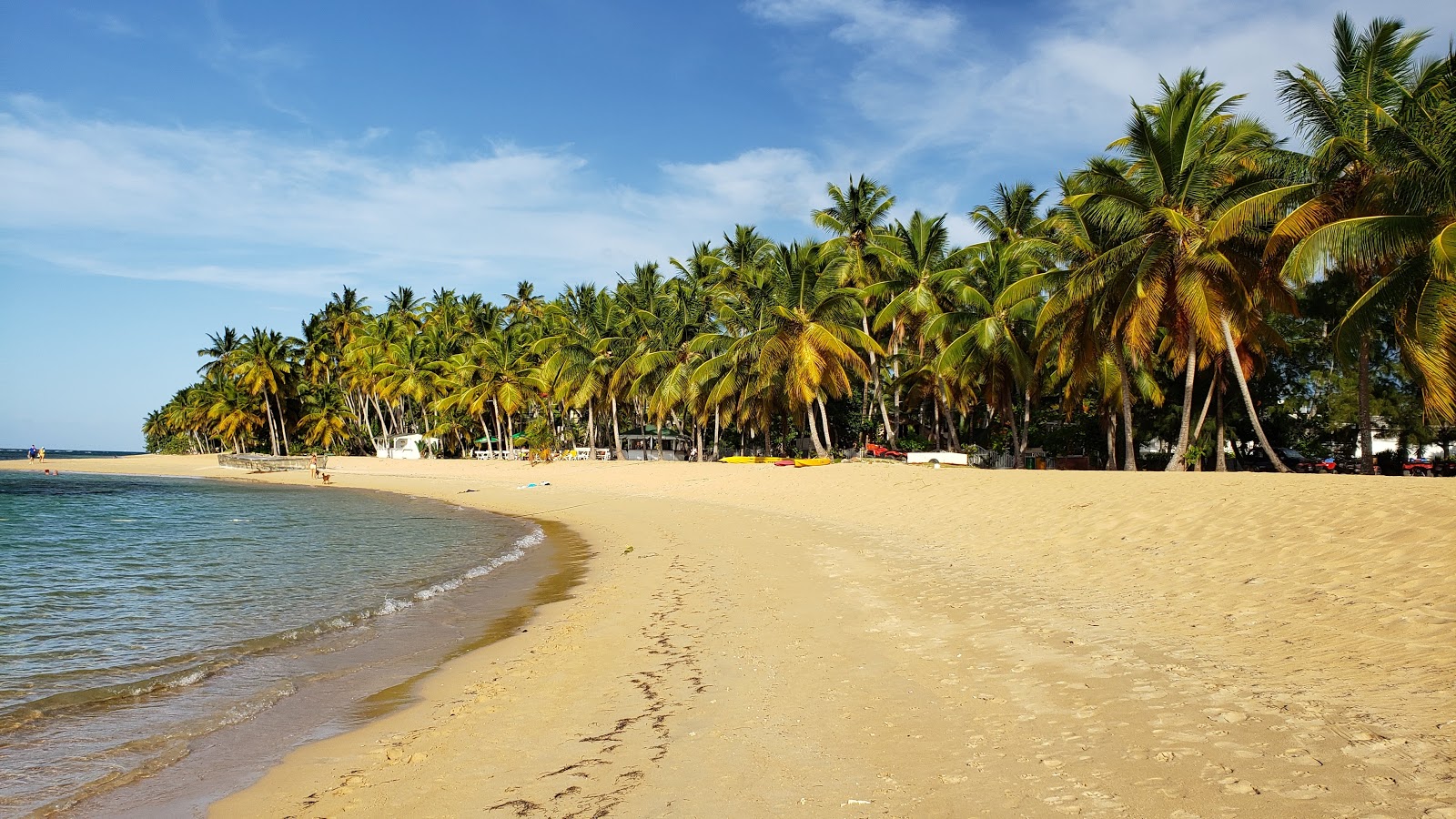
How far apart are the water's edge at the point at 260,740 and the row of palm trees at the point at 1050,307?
15.9 meters

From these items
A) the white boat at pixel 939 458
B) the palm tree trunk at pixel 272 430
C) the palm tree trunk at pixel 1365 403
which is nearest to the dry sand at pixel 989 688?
the palm tree trunk at pixel 1365 403

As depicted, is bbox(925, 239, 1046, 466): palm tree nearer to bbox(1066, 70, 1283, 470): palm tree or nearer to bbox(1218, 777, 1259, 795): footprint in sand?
bbox(1066, 70, 1283, 470): palm tree

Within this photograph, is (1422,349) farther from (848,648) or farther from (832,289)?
(832,289)

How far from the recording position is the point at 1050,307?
76.9ft

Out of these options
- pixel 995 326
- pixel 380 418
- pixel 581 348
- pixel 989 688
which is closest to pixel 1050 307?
pixel 995 326

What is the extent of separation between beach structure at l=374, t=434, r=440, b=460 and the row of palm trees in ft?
7.98

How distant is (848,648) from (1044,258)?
88.7 feet

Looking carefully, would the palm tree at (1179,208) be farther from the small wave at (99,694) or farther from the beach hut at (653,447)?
the beach hut at (653,447)

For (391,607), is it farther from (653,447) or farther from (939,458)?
(653,447)

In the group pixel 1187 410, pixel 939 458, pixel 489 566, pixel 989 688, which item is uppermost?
pixel 1187 410

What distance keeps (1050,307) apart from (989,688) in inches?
798

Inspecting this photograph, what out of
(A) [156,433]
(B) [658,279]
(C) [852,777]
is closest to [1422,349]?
(C) [852,777]

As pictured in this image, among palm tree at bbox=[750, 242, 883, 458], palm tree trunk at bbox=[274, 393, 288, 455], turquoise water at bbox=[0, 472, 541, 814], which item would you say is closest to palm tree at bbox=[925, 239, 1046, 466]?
palm tree at bbox=[750, 242, 883, 458]

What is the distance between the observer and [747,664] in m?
6.54
